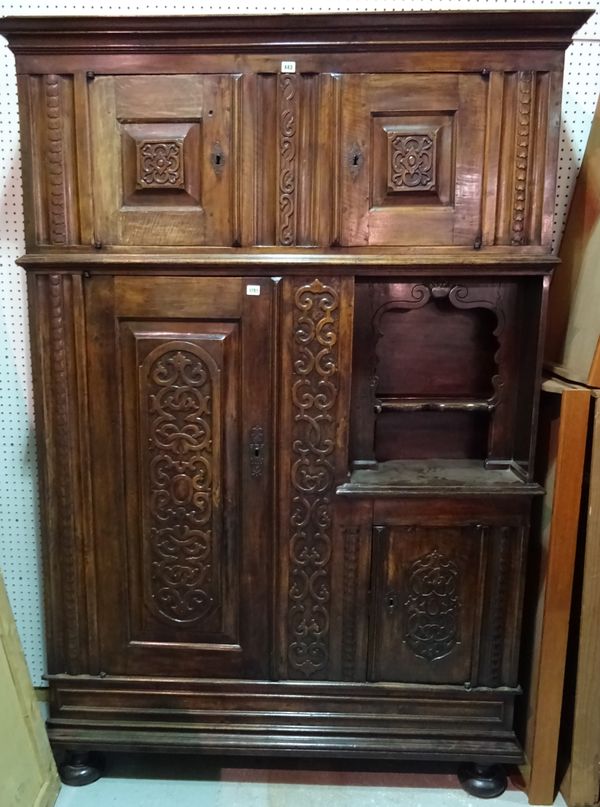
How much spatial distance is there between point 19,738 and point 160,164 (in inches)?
58.7

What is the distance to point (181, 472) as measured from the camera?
183 centimetres

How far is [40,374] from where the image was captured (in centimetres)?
179

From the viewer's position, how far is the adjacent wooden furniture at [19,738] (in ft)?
5.56

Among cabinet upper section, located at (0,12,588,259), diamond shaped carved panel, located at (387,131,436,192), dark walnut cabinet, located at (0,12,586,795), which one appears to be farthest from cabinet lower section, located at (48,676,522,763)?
diamond shaped carved panel, located at (387,131,436,192)

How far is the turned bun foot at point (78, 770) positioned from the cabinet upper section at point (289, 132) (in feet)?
4.71

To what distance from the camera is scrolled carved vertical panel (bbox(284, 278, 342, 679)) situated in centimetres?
173

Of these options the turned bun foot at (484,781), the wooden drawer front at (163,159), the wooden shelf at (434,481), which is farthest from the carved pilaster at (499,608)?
the wooden drawer front at (163,159)

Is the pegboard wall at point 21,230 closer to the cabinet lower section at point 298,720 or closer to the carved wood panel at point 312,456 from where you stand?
the cabinet lower section at point 298,720

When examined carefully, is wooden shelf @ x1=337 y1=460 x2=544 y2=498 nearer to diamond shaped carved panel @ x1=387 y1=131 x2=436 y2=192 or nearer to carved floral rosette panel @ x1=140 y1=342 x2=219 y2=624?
carved floral rosette panel @ x1=140 y1=342 x2=219 y2=624

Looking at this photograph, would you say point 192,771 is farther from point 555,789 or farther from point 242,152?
point 242,152

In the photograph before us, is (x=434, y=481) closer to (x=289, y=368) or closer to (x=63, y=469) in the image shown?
(x=289, y=368)

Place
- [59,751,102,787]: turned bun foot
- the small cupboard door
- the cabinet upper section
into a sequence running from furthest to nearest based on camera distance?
[59,751,102,787]: turned bun foot
the small cupboard door
the cabinet upper section

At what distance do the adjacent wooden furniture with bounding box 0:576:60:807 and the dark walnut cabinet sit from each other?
96mm

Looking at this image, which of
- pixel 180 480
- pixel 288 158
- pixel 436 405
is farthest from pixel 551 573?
pixel 288 158
